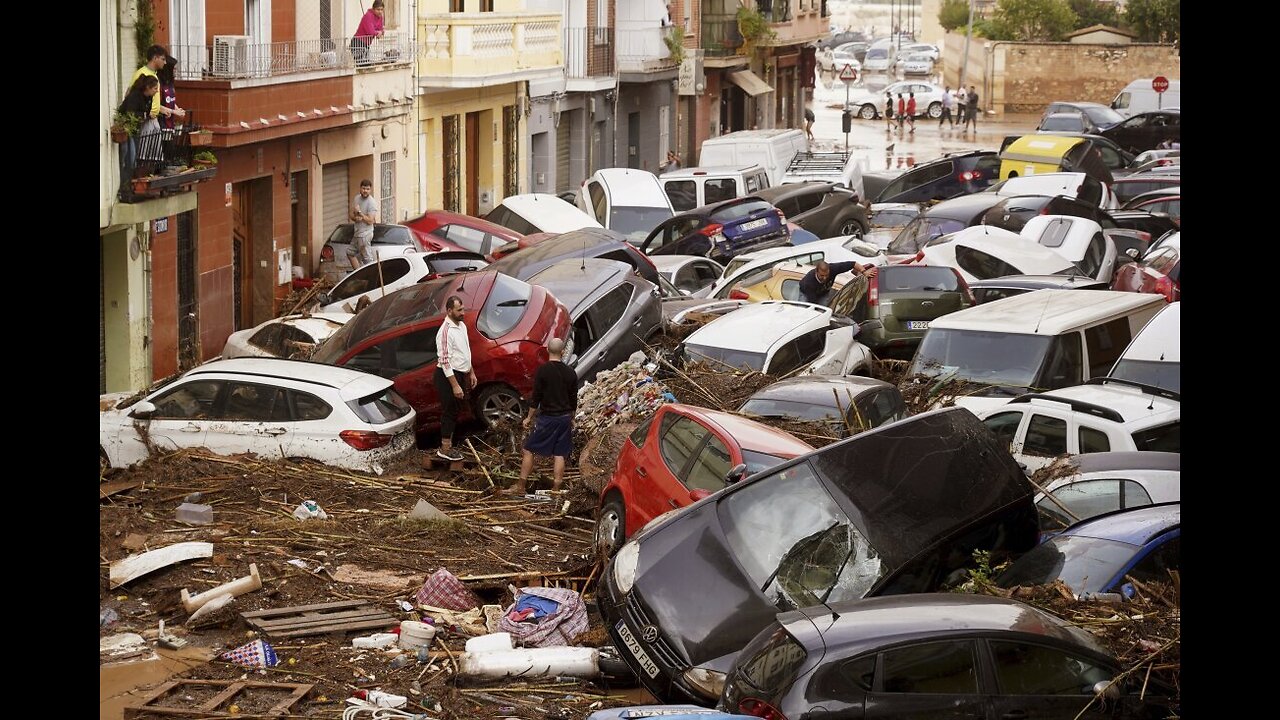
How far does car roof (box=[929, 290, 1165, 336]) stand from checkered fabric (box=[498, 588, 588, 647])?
724 centimetres

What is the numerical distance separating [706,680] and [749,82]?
170ft

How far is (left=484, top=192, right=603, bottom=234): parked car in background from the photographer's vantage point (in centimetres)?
2880

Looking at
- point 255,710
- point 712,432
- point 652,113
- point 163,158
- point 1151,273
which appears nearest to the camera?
point 255,710

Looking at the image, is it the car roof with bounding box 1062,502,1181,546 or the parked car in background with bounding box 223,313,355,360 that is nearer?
the car roof with bounding box 1062,502,1181,546

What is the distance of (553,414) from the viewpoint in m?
15.0

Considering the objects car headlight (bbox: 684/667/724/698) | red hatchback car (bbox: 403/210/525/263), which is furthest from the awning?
car headlight (bbox: 684/667/724/698)

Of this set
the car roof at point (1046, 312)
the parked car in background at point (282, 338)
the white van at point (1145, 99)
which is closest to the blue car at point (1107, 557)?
the car roof at point (1046, 312)

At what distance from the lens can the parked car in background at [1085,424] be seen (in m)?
14.2

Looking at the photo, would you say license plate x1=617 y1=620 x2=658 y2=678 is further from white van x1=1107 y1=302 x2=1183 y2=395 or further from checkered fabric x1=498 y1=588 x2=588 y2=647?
white van x1=1107 y1=302 x2=1183 y2=395

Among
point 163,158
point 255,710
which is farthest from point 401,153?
point 255,710
